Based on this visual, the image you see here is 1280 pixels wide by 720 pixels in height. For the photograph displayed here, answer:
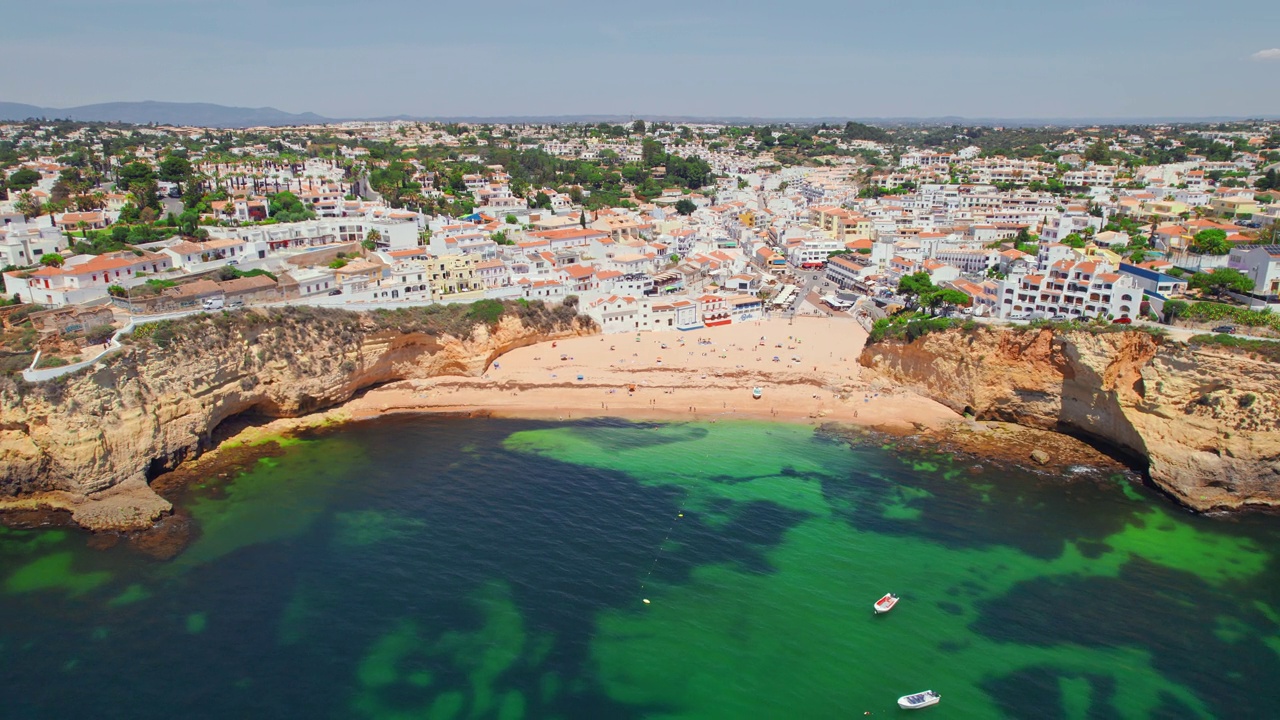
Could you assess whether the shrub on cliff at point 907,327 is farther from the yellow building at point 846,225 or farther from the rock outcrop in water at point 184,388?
the yellow building at point 846,225

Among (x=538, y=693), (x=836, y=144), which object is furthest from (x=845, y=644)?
(x=836, y=144)

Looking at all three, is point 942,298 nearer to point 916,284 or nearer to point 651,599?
point 916,284

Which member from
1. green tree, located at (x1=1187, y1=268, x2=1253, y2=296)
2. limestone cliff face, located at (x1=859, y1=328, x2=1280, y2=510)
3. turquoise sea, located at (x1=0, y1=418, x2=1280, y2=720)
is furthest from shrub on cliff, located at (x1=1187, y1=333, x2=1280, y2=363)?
green tree, located at (x1=1187, y1=268, x2=1253, y2=296)

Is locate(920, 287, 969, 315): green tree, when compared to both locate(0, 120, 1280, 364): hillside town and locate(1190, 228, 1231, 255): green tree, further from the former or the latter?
locate(1190, 228, 1231, 255): green tree

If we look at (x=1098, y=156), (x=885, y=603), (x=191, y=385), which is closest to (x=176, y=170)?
(x=191, y=385)

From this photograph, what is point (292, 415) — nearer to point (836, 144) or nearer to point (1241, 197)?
point (1241, 197)

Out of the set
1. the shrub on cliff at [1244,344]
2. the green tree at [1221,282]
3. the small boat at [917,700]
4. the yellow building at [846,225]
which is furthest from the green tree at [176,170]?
the green tree at [1221,282]
